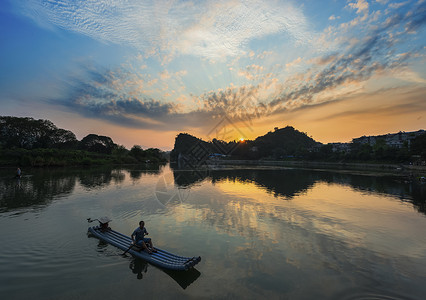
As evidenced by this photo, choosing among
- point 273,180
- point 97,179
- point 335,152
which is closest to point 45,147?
point 97,179

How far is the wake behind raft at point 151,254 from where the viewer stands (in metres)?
8.54

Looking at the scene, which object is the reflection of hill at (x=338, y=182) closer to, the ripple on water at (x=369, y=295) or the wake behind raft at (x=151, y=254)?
the ripple on water at (x=369, y=295)

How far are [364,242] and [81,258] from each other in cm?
1585

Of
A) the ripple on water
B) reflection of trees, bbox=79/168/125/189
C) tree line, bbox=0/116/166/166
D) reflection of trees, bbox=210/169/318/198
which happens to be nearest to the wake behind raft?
the ripple on water

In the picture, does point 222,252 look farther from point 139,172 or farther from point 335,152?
point 335,152

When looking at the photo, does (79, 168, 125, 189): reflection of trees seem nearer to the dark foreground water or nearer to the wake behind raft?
the dark foreground water

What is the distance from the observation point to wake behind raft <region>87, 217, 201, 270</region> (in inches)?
336

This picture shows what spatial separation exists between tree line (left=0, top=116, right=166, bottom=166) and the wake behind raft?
64304mm

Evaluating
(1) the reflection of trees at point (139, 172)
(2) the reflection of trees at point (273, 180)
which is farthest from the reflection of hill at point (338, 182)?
(1) the reflection of trees at point (139, 172)

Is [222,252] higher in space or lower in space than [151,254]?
lower

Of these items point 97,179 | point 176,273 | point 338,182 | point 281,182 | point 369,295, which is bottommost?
→ point 369,295

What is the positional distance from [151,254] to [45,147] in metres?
106

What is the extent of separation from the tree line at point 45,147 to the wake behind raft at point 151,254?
64.3m

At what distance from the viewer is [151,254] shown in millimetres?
9617
